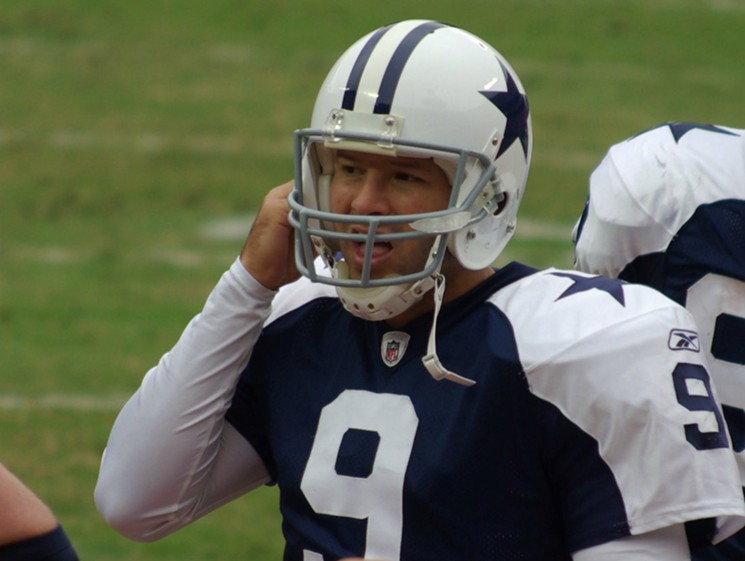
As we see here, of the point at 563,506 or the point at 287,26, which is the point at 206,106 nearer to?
the point at 287,26

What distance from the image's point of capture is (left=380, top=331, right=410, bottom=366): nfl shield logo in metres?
2.63

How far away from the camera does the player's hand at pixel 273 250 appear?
2.75 meters

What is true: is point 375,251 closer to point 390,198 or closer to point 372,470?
point 390,198

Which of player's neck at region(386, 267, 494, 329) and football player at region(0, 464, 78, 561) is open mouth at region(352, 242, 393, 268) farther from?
football player at region(0, 464, 78, 561)

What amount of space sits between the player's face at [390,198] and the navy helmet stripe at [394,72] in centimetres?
8

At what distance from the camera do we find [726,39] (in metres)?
10.6

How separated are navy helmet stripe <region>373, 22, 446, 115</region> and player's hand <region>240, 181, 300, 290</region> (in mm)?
259

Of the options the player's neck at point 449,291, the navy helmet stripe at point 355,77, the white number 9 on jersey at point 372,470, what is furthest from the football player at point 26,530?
the navy helmet stripe at point 355,77

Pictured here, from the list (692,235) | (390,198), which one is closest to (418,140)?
A: (390,198)

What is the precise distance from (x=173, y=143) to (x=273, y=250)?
21.5 ft

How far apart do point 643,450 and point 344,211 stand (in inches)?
24.2

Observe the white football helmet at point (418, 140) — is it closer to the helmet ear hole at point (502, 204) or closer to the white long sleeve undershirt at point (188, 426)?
the helmet ear hole at point (502, 204)

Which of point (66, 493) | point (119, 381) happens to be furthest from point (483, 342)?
point (119, 381)

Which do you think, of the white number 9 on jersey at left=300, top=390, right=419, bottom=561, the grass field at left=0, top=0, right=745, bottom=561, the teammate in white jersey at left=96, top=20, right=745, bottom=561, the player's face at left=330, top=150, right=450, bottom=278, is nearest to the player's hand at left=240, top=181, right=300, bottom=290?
the teammate in white jersey at left=96, top=20, right=745, bottom=561
